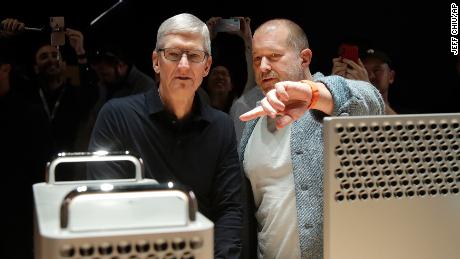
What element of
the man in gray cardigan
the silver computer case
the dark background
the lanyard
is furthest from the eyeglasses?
the dark background

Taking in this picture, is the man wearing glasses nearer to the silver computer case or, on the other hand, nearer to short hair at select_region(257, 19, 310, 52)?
short hair at select_region(257, 19, 310, 52)

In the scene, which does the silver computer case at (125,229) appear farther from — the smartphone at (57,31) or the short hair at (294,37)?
the smartphone at (57,31)

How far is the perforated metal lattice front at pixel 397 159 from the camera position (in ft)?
2.85

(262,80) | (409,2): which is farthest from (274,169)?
(409,2)

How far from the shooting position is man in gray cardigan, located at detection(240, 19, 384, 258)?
1.21m

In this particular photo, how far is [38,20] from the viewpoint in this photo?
2.61 m

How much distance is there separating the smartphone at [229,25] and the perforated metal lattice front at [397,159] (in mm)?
1737

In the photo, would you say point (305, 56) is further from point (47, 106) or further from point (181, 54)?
point (47, 106)

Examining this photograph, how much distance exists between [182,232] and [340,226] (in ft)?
0.96

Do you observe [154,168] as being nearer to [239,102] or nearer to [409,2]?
[239,102]

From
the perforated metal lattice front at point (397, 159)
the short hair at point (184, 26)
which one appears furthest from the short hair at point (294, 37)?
the perforated metal lattice front at point (397, 159)

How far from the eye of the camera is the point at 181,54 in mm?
1214

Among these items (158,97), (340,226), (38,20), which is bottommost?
(340,226)

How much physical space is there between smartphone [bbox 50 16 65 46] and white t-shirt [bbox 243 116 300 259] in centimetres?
128
